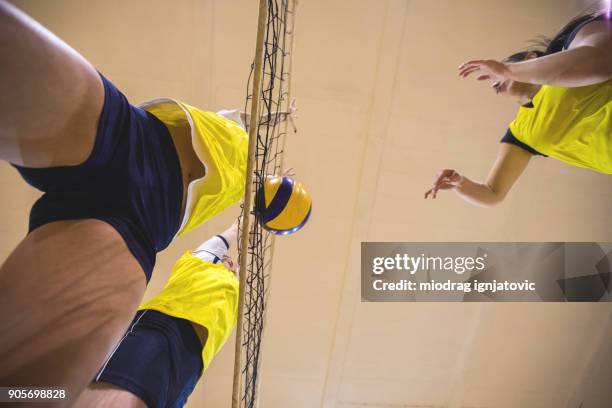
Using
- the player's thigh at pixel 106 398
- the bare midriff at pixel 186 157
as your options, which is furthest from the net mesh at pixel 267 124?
the player's thigh at pixel 106 398

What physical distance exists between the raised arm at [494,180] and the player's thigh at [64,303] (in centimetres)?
179

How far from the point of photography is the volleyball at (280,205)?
2109 millimetres

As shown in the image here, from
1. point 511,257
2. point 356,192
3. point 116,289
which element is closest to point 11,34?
point 116,289

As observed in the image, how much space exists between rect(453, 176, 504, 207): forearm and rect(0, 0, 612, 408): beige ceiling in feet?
5.58

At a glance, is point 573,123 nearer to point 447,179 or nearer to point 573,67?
point 573,67

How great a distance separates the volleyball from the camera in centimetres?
211

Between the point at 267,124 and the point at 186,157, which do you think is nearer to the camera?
the point at 186,157

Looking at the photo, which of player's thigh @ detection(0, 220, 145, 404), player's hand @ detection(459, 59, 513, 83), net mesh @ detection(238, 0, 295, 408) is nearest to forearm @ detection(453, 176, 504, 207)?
player's hand @ detection(459, 59, 513, 83)

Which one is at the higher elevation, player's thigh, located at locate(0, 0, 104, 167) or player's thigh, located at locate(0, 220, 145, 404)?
player's thigh, located at locate(0, 0, 104, 167)

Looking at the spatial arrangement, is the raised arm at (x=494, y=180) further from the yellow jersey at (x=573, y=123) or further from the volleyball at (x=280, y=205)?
the volleyball at (x=280, y=205)

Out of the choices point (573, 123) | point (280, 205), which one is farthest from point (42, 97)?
point (573, 123)

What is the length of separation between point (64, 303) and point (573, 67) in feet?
6.43

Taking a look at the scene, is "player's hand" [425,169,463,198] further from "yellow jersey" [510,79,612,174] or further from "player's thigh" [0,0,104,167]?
"player's thigh" [0,0,104,167]

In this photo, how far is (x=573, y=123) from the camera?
66.4 inches
